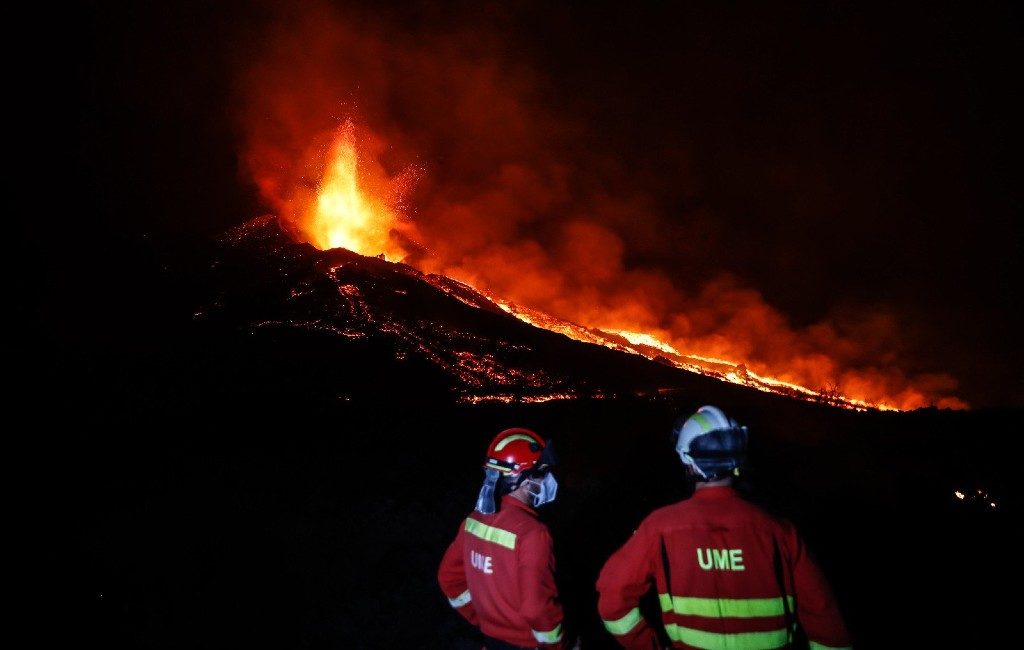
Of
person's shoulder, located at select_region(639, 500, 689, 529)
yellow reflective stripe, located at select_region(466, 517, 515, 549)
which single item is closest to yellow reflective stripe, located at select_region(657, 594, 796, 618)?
person's shoulder, located at select_region(639, 500, 689, 529)

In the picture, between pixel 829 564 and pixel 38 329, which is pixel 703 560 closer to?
pixel 829 564

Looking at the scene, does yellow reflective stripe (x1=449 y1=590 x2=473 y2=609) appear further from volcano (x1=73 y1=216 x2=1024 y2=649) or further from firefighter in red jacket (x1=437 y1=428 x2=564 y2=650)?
volcano (x1=73 y1=216 x2=1024 y2=649)

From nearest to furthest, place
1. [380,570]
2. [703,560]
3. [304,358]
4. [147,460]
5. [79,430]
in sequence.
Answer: [703,560]
[380,570]
[147,460]
[79,430]
[304,358]

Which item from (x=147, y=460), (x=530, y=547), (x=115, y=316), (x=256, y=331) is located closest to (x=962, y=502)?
(x=530, y=547)

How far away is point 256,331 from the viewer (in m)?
14.8

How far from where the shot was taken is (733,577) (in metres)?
2.67

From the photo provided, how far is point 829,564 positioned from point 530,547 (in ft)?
16.7

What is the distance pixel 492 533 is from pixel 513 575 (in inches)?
10.5

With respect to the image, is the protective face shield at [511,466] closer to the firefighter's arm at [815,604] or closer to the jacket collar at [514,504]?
the jacket collar at [514,504]

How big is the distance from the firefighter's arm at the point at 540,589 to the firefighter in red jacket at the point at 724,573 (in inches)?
18.0

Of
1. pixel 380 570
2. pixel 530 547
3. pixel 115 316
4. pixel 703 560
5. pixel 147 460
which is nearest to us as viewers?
pixel 703 560

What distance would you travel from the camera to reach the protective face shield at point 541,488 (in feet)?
12.0

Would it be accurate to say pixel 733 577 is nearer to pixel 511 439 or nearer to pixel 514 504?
pixel 514 504

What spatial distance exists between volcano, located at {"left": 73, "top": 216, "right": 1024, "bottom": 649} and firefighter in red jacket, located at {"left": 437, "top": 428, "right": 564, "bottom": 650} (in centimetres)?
38
